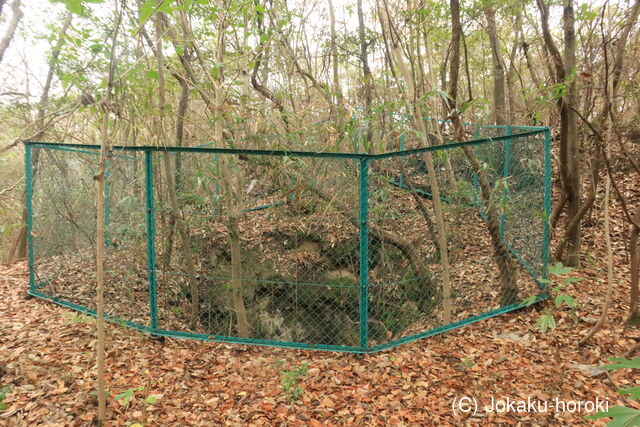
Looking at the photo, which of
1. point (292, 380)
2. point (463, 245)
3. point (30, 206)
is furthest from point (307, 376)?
point (30, 206)

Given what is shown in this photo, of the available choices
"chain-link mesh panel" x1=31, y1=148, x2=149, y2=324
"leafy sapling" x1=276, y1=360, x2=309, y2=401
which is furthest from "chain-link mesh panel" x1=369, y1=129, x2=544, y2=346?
"chain-link mesh panel" x1=31, y1=148, x2=149, y2=324

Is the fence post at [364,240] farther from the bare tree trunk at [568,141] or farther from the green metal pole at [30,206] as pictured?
the green metal pole at [30,206]

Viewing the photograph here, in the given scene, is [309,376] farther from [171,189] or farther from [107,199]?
[107,199]

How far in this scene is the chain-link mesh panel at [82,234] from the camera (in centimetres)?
386

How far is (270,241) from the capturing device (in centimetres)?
536

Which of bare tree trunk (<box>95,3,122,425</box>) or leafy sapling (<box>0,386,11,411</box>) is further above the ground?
bare tree trunk (<box>95,3,122,425</box>)

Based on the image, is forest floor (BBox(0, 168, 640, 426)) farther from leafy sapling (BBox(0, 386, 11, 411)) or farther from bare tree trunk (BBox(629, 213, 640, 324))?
bare tree trunk (BBox(629, 213, 640, 324))

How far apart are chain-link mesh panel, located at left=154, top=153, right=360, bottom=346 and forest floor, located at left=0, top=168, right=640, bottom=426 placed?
20.1 inches

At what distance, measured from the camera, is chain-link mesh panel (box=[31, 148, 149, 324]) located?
3.86 m

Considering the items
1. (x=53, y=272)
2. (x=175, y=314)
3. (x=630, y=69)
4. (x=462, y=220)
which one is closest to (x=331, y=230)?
(x=462, y=220)

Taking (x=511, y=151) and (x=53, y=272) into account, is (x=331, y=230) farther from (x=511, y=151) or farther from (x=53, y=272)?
(x=53, y=272)

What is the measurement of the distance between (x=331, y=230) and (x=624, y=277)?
11.3 ft

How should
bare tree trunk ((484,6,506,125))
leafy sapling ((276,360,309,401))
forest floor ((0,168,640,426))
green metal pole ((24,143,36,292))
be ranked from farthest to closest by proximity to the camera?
1. bare tree trunk ((484,6,506,125))
2. green metal pole ((24,143,36,292))
3. leafy sapling ((276,360,309,401))
4. forest floor ((0,168,640,426))

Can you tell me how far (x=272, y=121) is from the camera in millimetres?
4105
